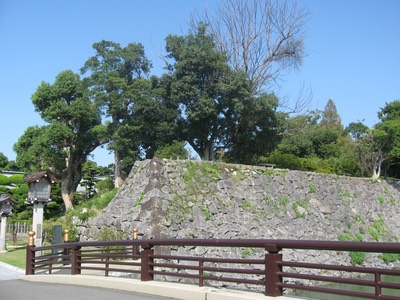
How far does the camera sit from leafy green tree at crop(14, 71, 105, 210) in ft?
107

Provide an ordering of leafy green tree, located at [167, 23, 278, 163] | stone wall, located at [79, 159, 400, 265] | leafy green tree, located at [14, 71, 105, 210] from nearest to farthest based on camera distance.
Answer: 1. stone wall, located at [79, 159, 400, 265]
2. leafy green tree, located at [167, 23, 278, 163]
3. leafy green tree, located at [14, 71, 105, 210]

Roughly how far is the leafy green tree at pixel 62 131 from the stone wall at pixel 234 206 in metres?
13.4

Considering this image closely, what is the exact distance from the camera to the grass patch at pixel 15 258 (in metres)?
17.6

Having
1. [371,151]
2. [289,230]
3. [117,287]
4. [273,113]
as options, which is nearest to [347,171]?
[371,151]

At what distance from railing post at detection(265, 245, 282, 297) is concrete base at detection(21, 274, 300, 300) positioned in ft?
0.39

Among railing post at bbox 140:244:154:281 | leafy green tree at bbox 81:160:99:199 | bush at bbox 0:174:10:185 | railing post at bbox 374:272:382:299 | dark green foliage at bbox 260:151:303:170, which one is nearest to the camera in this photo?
railing post at bbox 374:272:382:299

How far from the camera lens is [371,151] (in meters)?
29.7

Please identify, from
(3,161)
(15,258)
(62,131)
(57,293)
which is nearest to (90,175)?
(62,131)

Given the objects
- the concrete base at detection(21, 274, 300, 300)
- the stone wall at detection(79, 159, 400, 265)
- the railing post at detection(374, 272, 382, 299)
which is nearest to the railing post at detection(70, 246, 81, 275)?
the concrete base at detection(21, 274, 300, 300)

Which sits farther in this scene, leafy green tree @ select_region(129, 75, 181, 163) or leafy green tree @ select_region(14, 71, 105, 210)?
leafy green tree @ select_region(14, 71, 105, 210)

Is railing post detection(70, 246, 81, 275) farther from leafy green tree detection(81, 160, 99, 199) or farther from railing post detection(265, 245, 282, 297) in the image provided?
leafy green tree detection(81, 160, 99, 199)

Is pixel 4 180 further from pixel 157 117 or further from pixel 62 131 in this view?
pixel 157 117

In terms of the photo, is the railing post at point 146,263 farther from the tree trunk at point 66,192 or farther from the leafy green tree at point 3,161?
the leafy green tree at point 3,161

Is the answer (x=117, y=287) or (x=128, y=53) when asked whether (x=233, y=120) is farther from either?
(x=117, y=287)
